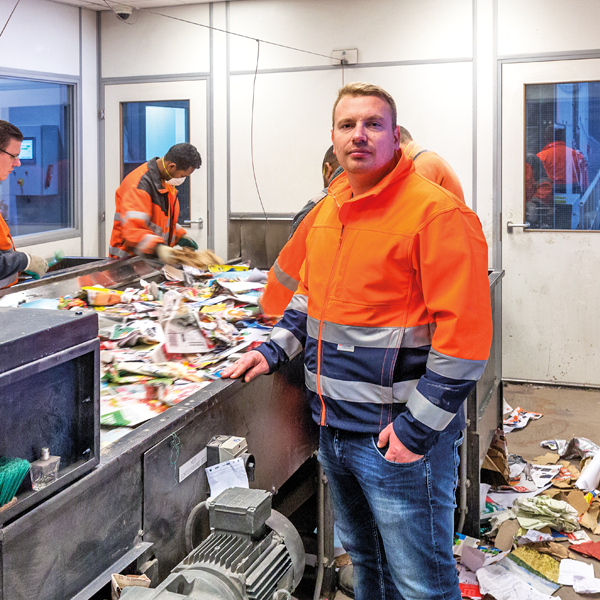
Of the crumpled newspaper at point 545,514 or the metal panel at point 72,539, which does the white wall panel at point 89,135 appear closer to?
the crumpled newspaper at point 545,514

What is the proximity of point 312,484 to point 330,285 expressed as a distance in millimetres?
1241

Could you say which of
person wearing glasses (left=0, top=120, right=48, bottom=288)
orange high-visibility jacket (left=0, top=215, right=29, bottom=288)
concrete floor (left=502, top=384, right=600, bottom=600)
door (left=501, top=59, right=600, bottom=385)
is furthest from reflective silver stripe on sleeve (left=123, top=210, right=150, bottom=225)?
door (left=501, top=59, right=600, bottom=385)

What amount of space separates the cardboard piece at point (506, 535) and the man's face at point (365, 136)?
6.31 ft

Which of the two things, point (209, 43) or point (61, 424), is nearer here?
point (61, 424)

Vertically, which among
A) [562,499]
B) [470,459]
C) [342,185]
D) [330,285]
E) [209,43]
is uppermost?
[209,43]

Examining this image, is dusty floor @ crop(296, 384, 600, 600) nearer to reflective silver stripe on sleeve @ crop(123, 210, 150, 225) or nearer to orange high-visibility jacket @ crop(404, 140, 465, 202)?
orange high-visibility jacket @ crop(404, 140, 465, 202)

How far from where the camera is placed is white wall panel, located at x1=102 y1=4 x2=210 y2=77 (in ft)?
18.5

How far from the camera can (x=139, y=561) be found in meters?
1.44

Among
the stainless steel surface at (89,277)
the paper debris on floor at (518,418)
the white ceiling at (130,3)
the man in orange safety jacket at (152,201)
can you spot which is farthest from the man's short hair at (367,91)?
the white ceiling at (130,3)

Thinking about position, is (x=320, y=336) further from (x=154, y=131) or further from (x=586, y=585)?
(x=154, y=131)

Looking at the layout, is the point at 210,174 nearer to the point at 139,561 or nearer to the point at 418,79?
the point at 418,79

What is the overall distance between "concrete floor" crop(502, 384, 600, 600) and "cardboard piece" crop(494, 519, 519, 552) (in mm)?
859

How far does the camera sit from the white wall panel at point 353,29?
5027 mm

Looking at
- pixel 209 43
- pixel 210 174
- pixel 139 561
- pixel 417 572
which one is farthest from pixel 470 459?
pixel 209 43
